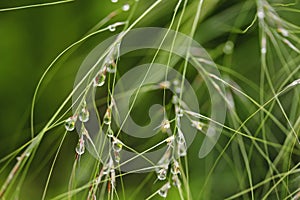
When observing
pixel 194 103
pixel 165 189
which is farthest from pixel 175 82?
pixel 165 189

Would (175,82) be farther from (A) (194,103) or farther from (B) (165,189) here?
(B) (165,189)

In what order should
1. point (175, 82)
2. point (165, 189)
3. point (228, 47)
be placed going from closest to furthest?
point (165, 189)
point (175, 82)
point (228, 47)

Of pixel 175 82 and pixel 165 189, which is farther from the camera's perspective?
pixel 175 82

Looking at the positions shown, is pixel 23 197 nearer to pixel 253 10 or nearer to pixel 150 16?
pixel 150 16

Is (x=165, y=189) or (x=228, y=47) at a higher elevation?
(x=228, y=47)

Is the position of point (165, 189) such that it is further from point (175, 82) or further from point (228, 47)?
point (228, 47)

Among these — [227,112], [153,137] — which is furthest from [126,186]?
[227,112]

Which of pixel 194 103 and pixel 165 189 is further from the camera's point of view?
pixel 194 103

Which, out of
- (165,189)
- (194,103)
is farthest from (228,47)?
(165,189)

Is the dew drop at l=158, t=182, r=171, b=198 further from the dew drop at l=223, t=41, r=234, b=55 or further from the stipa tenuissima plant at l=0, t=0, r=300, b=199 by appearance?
the dew drop at l=223, t=41, r=234, b=55

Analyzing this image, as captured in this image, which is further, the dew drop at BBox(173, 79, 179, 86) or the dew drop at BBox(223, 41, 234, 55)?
the dew drop at BBox(223, 41, 234, 55)

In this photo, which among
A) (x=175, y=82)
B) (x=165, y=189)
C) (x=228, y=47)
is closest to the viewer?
(x=165, y=189)

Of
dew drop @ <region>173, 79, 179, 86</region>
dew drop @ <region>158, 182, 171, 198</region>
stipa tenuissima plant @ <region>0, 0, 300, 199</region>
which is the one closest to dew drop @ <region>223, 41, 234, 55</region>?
stipa tenuissima plant @ <region>0, 0, 300, 199</region>
